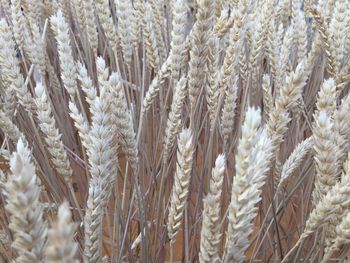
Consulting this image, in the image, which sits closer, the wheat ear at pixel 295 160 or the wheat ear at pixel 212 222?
the wheat ear at pixel 212 222

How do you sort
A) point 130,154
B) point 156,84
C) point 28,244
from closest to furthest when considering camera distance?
1. point 28,244
2. point 130,154
3. point 156,84

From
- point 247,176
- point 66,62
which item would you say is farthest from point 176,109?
point 247,176

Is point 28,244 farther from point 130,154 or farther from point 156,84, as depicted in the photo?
point 156,84

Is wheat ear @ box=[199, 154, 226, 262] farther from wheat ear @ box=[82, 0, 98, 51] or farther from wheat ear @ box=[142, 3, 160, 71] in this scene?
wheat ear @ box=[82, 0, 98, 51]

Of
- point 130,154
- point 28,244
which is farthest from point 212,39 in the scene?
point 28,244

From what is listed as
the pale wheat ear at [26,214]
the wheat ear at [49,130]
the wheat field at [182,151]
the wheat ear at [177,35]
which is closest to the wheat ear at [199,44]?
the wheat field at [182,151]

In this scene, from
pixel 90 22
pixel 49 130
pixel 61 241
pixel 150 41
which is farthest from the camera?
pixel 90 22

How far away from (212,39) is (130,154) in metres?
0.25

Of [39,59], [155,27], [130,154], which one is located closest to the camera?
[130,154]

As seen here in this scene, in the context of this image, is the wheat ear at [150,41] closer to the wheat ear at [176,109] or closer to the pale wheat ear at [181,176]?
the wheat ear at [176,109]

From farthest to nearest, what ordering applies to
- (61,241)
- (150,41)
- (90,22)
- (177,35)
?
(90,22) → (150,41) → (177,35) → (61,241)

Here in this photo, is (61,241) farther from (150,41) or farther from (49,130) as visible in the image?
(150,41)

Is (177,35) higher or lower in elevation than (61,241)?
higher

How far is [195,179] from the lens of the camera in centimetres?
110
